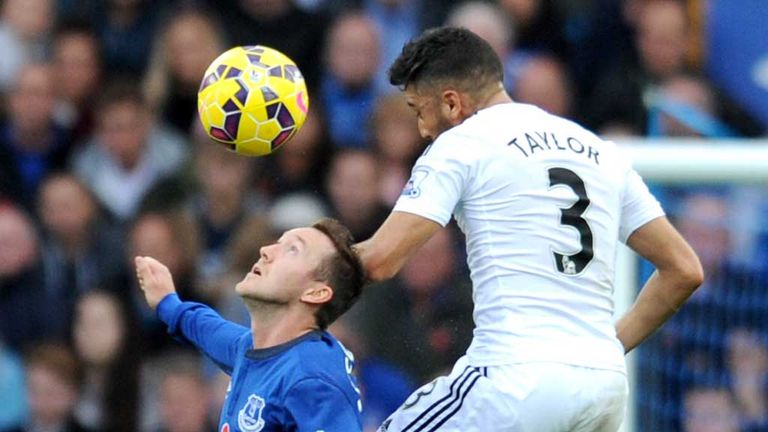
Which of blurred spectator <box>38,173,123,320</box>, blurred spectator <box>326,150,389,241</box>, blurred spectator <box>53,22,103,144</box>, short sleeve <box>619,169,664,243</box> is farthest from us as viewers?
blurred spectator <box>53,22,103,144</box>

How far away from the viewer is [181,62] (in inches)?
337


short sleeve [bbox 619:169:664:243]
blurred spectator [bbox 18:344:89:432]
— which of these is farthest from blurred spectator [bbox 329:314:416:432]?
short sleeve [bbox 619:169:664:243]

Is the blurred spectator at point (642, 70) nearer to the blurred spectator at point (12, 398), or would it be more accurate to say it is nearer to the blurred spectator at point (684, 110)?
the blurred spectator at point (684, 110)

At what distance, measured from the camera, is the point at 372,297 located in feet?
26.4

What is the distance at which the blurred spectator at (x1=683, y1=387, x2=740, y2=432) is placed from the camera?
23.2 ft

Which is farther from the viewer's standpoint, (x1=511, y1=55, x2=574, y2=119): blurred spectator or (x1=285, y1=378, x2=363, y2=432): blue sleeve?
(x1=511, y1=55, x2=574, y2=119): blurred spectator

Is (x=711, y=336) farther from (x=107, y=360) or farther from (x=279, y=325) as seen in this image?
(x=107, y=360)

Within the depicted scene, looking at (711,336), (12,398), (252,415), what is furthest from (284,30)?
(252,415)

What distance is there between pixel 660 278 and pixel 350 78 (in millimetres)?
3609

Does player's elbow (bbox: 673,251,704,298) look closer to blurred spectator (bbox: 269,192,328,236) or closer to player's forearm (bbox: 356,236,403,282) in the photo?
player's forearm (bbox: 356,236,403,282)

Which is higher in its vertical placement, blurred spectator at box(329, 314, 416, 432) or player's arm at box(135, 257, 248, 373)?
player's arm at box(135, 257, 248, 373)

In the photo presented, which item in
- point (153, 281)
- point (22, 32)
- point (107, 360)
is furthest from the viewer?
point (22, 32)

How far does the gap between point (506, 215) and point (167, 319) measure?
1256 mm

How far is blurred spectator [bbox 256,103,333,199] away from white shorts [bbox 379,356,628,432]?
3.71 metres
